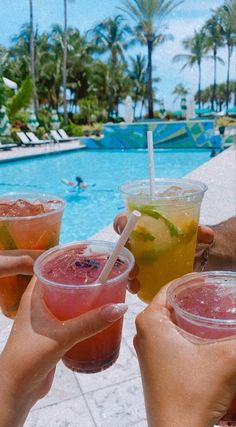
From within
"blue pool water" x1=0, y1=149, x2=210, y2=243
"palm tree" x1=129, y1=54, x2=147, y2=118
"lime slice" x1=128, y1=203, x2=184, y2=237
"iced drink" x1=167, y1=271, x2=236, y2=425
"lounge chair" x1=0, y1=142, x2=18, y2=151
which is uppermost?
"palm tree" x1=129, y1=54, x2=147, y2=118

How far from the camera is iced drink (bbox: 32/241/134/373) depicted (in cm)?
110

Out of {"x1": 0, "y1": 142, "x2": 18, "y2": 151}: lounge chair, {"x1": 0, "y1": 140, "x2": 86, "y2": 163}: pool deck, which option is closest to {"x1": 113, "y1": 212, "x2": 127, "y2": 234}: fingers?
{"x1": 0, "y1": 140, "x2": 86, "y2": 163}: pool deck

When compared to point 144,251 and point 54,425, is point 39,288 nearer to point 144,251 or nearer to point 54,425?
point 144,251

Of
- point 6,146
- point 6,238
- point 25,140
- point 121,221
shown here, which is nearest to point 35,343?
point 6,238

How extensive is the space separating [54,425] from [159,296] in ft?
4.86

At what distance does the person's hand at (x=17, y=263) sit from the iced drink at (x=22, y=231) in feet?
0.14

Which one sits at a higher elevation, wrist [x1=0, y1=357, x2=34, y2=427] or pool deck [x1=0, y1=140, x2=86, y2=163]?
wrist [x1=0, y1=357, x2=34, y2=427]

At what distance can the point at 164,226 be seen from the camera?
57.4 inches

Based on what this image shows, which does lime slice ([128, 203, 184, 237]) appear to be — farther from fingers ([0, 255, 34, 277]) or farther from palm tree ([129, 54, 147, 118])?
palm tree ([129, 54, 147, 118])

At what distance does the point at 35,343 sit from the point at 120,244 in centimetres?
30

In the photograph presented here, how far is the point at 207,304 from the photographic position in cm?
100

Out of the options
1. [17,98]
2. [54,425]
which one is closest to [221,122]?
[17,98]

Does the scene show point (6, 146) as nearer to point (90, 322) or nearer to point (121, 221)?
point (121, 221)

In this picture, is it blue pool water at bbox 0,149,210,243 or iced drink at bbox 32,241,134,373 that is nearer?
iced drink at bbox 32,241,134,373
